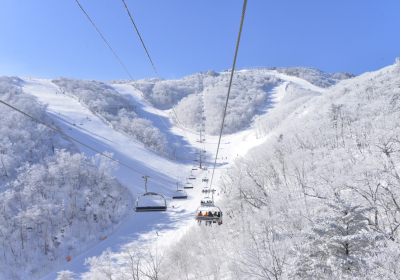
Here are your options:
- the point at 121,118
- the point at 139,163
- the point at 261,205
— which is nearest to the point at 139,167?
the point at 139,163

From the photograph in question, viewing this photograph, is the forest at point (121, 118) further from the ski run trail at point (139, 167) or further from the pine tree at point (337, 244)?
the pine tree at point (337, 244)

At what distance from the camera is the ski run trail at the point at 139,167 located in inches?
1209

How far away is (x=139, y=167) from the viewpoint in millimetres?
48656

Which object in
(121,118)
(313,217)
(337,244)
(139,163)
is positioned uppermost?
(121,118)

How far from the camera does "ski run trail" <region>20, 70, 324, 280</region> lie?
101 ft

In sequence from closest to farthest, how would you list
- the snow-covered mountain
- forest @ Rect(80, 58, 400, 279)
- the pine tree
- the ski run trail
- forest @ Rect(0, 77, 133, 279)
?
1. the pine tree
2. forest @ Rect(80, 58, 400, 279)
3. the snow-covered mountain
4. forest @ Rect(0, 77, 133, 279)
5. the ski run trail

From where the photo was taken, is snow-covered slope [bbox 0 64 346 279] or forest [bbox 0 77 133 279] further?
snow-covered slope [bbox 0 64 346 279]

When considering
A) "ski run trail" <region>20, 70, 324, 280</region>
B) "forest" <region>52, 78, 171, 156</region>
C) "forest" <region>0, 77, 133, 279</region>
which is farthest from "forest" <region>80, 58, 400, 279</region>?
"forest" <region>52, 78, 171, 156</region>

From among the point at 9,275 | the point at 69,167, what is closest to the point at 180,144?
the point at 69,167

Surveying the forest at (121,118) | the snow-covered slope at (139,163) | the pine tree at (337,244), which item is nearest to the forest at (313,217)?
the pine tree at (337,244)

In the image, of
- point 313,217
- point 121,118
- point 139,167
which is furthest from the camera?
point 121,118

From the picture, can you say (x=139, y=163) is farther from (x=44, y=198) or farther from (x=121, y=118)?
(x=121, y=118)

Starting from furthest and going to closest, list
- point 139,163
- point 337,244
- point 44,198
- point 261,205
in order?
point 139,163 → point 44,198 → point 261,205 → point 337,244

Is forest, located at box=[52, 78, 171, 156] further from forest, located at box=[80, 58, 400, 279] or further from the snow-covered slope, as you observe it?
forest, located at box=[80, 58, 400, 279]
